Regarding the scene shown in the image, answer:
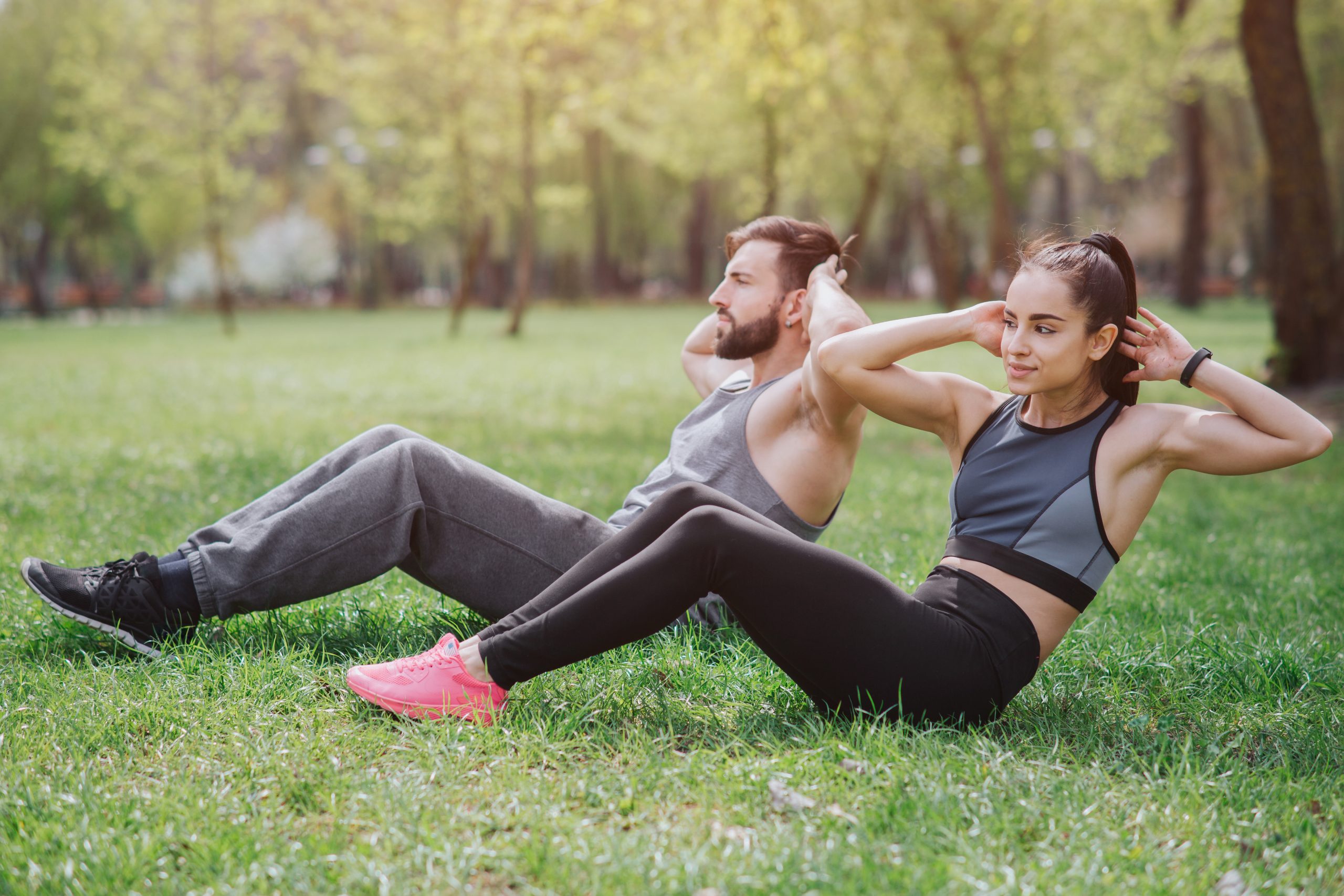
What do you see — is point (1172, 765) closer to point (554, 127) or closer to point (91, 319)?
point (554, 127)

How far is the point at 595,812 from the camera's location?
2.92 m

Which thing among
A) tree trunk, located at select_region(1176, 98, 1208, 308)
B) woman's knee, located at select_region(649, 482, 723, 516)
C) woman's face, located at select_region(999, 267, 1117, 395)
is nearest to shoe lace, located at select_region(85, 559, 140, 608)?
woman's knee, located at select_region(649, 482, 723, 516)

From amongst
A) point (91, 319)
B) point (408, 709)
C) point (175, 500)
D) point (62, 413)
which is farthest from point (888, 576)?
point (91, 319)

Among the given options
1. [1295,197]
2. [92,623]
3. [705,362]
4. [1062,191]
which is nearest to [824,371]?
[705,362]

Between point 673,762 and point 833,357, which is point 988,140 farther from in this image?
point 673,762

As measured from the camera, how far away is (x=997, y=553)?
326 centimetres

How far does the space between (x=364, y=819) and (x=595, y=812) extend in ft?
1.95

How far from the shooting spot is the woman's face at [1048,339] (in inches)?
124

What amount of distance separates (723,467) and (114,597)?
2167mm

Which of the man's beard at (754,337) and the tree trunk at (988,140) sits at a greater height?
the tree trunk at (988,140)

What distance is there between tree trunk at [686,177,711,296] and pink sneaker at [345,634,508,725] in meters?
45.6

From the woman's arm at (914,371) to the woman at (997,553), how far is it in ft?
0.26

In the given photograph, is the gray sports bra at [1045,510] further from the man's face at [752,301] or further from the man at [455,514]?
the man's face at [752,301]

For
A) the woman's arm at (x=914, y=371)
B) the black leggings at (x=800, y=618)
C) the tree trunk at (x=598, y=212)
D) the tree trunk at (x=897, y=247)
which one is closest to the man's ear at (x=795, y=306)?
the woman's arm at (x=914, y=371)
